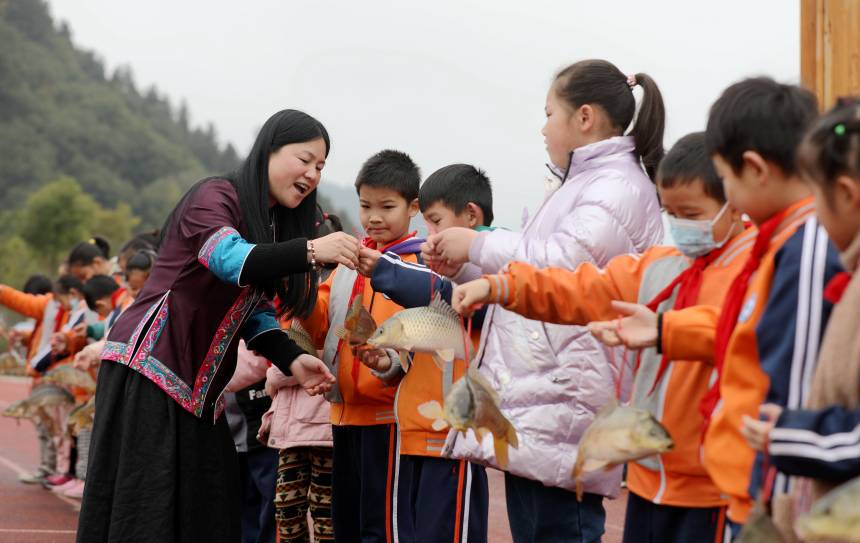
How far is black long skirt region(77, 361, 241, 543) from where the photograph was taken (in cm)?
413

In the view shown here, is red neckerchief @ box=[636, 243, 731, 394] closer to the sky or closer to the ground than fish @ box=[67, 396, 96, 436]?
closer to the sky

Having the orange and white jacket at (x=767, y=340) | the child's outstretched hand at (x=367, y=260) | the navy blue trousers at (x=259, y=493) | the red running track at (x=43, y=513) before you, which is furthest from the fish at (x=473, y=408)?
the red running track at (x=43, y=513)

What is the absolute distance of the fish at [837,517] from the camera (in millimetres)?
2076

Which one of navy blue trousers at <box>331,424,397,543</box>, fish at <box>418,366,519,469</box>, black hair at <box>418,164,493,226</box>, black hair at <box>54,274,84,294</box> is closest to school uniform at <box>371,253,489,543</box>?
navy blue trousers at <box>331,424,397,543</box>

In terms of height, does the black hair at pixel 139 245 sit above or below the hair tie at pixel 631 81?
below

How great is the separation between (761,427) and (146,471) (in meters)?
2.58

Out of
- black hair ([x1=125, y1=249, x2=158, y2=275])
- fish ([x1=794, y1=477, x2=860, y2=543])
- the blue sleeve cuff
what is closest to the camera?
fish ([x1=794, y1=477, x2=860, y2=543])

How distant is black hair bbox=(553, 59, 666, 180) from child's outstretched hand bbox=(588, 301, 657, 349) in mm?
1211

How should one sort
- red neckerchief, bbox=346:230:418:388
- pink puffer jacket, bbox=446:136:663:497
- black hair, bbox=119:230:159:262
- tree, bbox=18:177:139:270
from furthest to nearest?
tree, bbox=18:177:139:270
black hair, bbox=119:230:159:262
red neckerchief, bbox=346:230:418:388
pink puffer jacket, bbox=446:136:663:497

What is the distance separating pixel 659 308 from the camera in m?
3.27

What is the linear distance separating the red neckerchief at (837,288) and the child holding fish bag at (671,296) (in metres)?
0.75

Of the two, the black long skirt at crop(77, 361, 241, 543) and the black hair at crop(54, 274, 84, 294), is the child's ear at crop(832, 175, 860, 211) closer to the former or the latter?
the black long skirt at crop(77, 361, 241, 543)

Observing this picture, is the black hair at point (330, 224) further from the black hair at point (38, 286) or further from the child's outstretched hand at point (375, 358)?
the black hair at point (38, 286)

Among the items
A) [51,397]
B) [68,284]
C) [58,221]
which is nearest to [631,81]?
[51,397]
